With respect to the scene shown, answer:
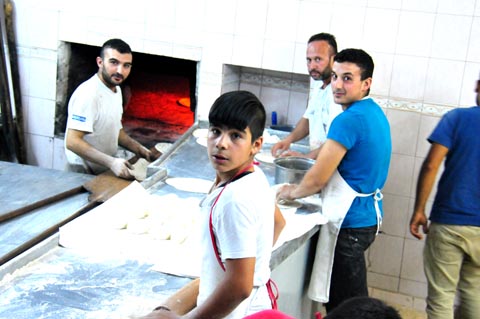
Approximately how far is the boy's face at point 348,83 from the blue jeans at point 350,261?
0.67m

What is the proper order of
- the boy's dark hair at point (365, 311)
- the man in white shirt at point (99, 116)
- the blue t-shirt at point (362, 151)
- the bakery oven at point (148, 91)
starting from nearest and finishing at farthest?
the boy's dark hair at point (365, 311) < the blue t-shirt at point (362, 151) < the man in white shirt at point (99, 116) < the bakery oven at point (148, 91)

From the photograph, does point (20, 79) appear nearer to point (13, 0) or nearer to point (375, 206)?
point (13, 0)

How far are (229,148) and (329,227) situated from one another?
1411 millimetres

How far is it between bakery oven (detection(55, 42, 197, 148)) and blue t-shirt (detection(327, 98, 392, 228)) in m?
2.39

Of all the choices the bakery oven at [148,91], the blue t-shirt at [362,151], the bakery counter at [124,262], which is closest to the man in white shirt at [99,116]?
the bakery counter at [124,262]

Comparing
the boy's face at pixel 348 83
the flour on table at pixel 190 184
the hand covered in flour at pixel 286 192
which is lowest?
the flour on table at pixel 190 184

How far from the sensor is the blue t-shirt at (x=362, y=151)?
8.92ft

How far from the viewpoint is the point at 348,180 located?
2.83 metres

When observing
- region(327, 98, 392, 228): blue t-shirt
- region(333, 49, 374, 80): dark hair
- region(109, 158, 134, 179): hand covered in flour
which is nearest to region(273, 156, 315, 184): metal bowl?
region(327, 98, 392, 228): blue t-shirt

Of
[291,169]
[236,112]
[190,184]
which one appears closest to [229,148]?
[236,112]

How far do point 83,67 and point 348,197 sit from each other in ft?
10.4

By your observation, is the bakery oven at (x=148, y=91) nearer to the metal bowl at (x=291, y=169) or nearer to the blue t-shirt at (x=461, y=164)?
the metal bowl at (x=291, y=169)

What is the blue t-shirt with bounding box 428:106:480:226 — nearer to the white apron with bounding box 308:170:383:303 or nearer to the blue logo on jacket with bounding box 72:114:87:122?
the white apron with bounding box 308:170:383:303

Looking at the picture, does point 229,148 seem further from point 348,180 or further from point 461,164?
point 461,164
